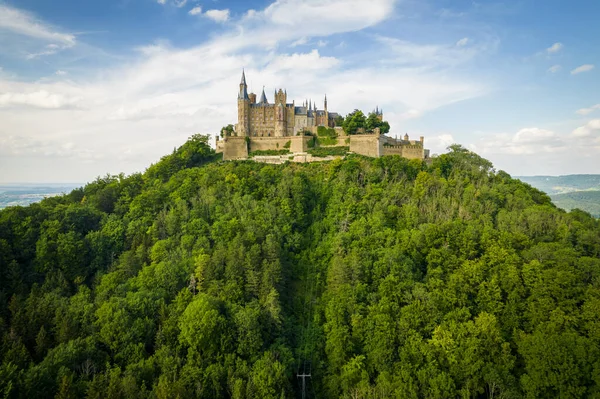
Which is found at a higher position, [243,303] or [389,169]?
[389,169]

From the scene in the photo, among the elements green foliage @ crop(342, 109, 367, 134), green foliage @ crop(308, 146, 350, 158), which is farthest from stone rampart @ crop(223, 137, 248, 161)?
green foliage @ crop(342, 109, 367, 134)

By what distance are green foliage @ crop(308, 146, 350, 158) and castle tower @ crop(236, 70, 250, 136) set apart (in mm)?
14613

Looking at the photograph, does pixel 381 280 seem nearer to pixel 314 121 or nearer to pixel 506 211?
pixel 506 211

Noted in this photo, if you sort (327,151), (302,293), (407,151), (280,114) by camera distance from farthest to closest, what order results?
(280,114)
(327,151)
(407,151)
(302,293)

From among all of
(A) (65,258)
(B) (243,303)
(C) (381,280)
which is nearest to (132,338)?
(B) (243,303)

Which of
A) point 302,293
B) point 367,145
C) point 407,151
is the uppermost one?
point 367,145

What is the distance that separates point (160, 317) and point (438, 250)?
105 ft

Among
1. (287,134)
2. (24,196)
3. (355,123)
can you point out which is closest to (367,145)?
(355,123)

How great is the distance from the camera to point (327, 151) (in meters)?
79.9

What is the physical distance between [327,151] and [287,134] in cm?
1066

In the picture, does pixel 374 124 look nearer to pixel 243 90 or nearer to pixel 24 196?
pixel 243 90

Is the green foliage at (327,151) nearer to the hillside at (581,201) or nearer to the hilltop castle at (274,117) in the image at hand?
the hilltop castle at (274,117)

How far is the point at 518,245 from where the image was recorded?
50844 mm

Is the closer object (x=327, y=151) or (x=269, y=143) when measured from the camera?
(x=327, y=151)
